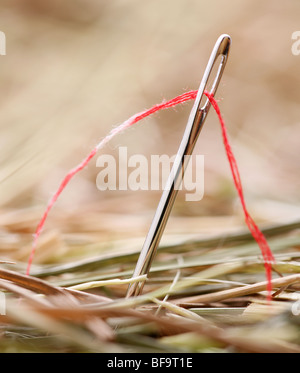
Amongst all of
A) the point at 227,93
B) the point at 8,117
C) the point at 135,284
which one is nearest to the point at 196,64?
the point at 227,93

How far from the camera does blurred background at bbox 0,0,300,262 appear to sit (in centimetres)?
50

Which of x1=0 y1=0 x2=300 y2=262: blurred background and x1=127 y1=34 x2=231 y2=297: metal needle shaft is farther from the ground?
x1=0 y1=0 x2=300 y2=262: blurred background

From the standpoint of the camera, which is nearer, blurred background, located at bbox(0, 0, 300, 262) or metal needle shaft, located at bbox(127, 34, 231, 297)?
metal needle shaft, located at bbox(127, 34, 231, 297)

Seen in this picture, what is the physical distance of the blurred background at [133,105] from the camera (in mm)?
496

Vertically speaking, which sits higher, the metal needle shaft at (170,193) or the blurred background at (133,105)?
the blurred background at (133,105)

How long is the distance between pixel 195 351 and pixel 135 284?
0.05 metres

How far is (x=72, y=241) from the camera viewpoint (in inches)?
17.3

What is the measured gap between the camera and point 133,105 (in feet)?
2.15

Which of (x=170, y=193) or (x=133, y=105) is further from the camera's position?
(x=133, y=105)

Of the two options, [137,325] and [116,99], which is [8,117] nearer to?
[116,99]

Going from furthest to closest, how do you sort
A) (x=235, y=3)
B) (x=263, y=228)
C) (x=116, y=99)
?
(x=235, y=3) → (x=116, y=99) → (x=263, y=228)

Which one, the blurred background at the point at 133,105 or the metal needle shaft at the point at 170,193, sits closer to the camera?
the metal needle shaft at the point at 170,193

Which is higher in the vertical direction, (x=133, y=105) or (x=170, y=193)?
(x=133, y=105)
